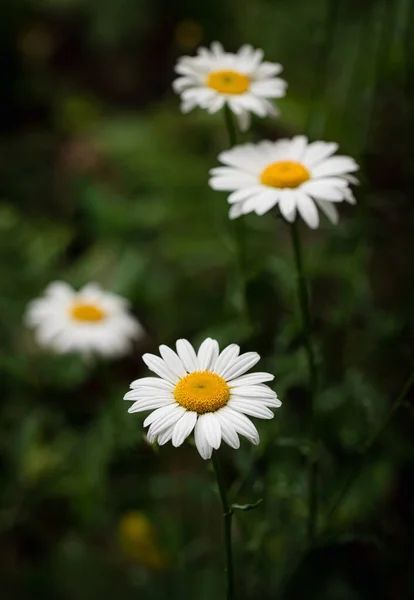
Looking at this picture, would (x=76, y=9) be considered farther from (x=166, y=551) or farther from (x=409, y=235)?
(x=166, y=551)

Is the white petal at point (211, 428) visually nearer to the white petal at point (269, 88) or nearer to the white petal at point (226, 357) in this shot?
the white petal at point (226, 357)

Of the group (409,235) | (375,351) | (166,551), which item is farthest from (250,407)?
(409,235)

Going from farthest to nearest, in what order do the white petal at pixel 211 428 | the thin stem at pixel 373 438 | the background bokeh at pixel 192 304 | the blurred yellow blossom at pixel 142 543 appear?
the blurred yellow blossom at pixel 142 543 < the background bokeh at pixel 192 304 < the thin stem at pixel 373 438 < the white petal at pixel 211 428

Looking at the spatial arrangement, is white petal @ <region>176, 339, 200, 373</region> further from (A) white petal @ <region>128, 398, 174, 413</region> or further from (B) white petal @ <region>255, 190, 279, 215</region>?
(B) white petal @ <region>255, 190, 279, 215</region>

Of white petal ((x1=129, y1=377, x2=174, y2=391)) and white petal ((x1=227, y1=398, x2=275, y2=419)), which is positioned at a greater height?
white petal ((x1=129, y1=377, x2=174, y2=391))

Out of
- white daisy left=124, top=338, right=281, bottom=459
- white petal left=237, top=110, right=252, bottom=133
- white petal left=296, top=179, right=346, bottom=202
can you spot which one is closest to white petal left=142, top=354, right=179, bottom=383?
white daisy left=124, top=338, right=281, bottom=459

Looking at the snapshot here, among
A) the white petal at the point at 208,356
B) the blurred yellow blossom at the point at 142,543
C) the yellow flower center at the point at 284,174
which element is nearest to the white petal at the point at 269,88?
the yellow flower center at the point at 284,174
